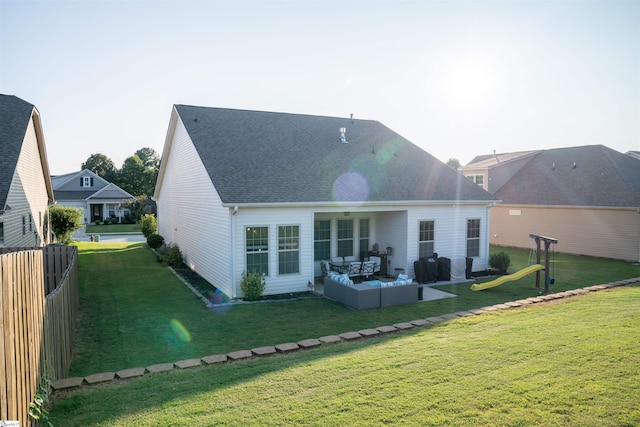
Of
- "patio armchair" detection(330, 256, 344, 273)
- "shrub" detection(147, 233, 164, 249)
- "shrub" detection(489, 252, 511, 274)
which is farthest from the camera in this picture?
"shrub" detection(147, 233, 164, 249)

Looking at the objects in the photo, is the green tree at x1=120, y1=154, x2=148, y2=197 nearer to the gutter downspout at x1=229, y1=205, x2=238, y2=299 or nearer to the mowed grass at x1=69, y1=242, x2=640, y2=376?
the mowed grass at x1=69, y1=242, x2=640, y2=376

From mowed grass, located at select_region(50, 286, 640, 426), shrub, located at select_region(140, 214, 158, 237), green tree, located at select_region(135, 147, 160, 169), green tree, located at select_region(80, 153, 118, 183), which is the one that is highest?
green tree, located at select_region(135, 147, 160, 169)

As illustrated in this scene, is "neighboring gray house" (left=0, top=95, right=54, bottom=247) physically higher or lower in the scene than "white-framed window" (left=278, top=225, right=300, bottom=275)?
higher

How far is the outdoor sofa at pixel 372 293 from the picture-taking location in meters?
11.8

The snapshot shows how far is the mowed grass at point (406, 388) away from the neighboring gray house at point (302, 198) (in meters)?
5.95

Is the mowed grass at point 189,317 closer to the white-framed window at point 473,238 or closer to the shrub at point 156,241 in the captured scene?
the white-framed window at point 473,238

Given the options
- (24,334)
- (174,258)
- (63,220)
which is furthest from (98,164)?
(24,334)

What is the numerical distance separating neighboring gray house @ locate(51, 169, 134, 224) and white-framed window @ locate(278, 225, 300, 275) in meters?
41.0

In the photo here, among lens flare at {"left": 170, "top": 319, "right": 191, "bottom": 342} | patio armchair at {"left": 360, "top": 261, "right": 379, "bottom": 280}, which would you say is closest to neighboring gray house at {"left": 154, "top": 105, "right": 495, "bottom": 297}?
patio armchair at {"left": 360, "top": 261, "right": 379, "bottom": 280}

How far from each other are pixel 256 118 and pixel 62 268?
32.9 ft

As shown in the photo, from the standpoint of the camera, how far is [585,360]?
678 cm

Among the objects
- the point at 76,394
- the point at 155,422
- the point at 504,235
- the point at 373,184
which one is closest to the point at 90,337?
the point at 76,394

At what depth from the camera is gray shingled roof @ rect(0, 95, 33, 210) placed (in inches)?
499

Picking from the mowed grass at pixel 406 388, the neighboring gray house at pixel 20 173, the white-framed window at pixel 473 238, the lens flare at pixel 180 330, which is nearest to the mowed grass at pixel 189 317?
the lens flare at pixel 180 330
